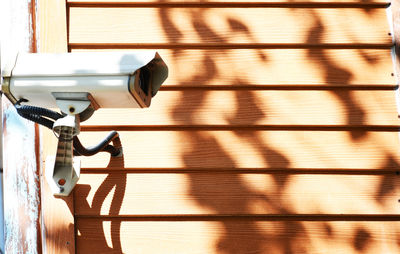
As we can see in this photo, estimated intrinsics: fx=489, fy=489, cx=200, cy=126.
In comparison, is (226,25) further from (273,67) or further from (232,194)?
(232,194)

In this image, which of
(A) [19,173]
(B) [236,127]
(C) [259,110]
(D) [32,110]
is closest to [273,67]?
(C) [259,110]

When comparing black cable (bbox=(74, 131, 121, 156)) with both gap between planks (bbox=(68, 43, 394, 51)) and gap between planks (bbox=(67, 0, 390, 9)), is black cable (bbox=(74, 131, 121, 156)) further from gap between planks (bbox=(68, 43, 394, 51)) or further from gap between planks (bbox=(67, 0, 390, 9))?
gap between planks (bbox=(67, 0, 390, 9))

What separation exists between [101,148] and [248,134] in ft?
2.01

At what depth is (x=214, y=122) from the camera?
6.73ft

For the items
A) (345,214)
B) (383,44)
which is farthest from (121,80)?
(383,44)

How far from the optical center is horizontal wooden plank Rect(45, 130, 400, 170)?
2023 millimetres

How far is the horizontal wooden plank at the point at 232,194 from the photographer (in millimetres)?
1991

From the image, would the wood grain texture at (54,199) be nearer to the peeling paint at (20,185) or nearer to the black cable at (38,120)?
the peeling paint at (20,185)

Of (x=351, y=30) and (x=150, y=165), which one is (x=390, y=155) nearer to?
(x=351, y=30)

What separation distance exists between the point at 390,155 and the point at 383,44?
0.48 metres

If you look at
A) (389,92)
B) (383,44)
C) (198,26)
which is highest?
(198,26)

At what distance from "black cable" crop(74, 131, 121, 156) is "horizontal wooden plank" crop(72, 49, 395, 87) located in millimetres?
334

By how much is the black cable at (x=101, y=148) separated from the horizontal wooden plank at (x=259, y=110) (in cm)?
12

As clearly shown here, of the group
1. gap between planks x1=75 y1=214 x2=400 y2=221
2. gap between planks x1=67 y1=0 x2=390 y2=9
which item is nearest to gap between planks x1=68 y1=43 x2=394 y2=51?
gap between planks x1=67 y1=0 x2=390 y2=9
